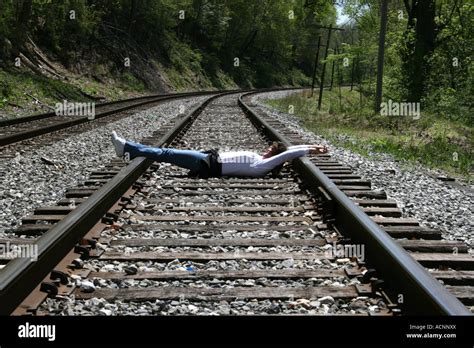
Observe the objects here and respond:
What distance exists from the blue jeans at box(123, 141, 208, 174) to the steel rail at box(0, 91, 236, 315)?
3.66 ft

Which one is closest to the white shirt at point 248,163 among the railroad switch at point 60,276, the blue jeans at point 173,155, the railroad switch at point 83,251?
the blue jeans at point 173,155

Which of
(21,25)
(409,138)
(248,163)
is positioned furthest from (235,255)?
(21,25)

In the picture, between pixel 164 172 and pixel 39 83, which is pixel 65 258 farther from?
pixel 39 83

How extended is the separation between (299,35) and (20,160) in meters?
82.8

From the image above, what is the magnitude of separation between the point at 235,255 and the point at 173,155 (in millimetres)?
3021

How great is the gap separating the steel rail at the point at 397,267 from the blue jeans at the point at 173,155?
200 centimetres

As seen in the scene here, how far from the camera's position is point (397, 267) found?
9.64 ft

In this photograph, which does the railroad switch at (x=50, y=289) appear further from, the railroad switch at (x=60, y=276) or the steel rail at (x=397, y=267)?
A: the steel rail at (x=397, y=267)

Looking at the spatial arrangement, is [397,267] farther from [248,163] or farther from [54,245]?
[248,163]

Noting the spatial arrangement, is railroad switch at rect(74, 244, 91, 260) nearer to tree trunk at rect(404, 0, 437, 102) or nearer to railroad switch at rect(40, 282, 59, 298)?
railroad switch at rect(40, 282, 59, 298)

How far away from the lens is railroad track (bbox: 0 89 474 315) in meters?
2.81

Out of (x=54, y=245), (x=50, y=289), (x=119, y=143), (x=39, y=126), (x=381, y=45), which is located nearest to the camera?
(x=50, y=289)

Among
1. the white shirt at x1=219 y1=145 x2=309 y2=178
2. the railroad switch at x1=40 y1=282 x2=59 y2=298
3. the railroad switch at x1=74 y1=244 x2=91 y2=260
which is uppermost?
the white shirt at x1=219 y1=145 x2=309 y2=178

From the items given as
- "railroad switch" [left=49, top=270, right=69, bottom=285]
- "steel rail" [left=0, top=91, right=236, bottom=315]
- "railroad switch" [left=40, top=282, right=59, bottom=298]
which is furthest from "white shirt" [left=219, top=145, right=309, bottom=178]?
"railroad switch" [left=40, top=282, right=59, bottom=298]
